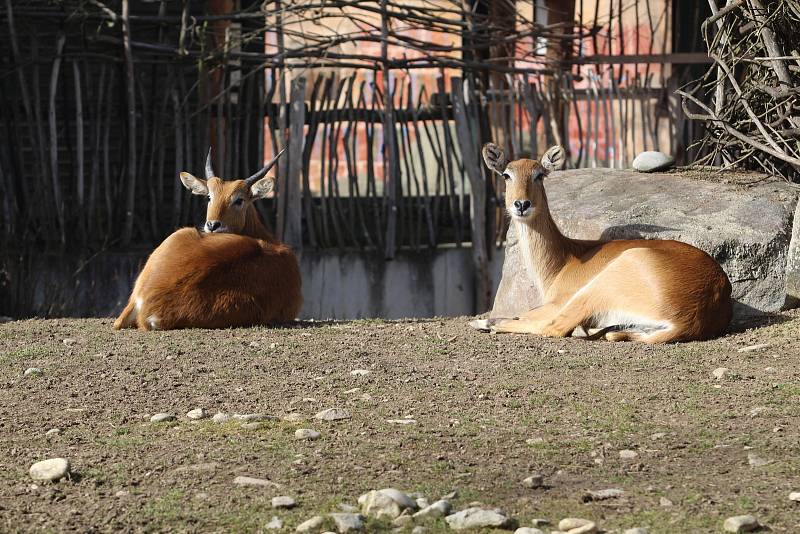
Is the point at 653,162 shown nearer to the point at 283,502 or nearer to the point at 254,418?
the point at 254,418

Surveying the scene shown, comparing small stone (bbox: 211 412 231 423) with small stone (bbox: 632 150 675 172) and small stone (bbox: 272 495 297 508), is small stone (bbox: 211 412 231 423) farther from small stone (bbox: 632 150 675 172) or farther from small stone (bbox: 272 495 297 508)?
small stone (bbox: 632 150 675 172)

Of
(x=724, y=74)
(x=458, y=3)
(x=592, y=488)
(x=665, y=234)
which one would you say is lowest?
(x=592, y=488)

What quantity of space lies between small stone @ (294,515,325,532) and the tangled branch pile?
499 centimetres

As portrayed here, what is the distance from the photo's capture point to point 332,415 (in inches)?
207

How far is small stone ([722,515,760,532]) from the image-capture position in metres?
3.71

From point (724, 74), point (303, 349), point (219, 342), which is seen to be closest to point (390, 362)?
point (303, 349)

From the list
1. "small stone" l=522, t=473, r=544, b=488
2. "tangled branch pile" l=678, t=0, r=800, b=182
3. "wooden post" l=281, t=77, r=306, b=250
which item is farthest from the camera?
"wooden post" l=281, t=77, r=306, b=250

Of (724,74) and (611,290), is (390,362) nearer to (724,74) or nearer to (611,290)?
(611,290)

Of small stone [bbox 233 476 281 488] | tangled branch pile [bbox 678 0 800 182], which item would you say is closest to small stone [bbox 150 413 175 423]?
small stone [bbox 233 476 281 488]

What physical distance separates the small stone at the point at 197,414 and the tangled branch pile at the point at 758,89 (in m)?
4.28

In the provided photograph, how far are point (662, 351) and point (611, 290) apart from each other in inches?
26.5

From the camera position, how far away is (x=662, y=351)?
6.65 meters

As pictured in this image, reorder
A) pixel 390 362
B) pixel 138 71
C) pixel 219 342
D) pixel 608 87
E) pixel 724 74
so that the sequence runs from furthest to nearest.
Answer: pixel 608 87, pixel 138 71, pixel 724 74, pixel 219 342, pixel 390 362

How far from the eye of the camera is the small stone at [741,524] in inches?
146
